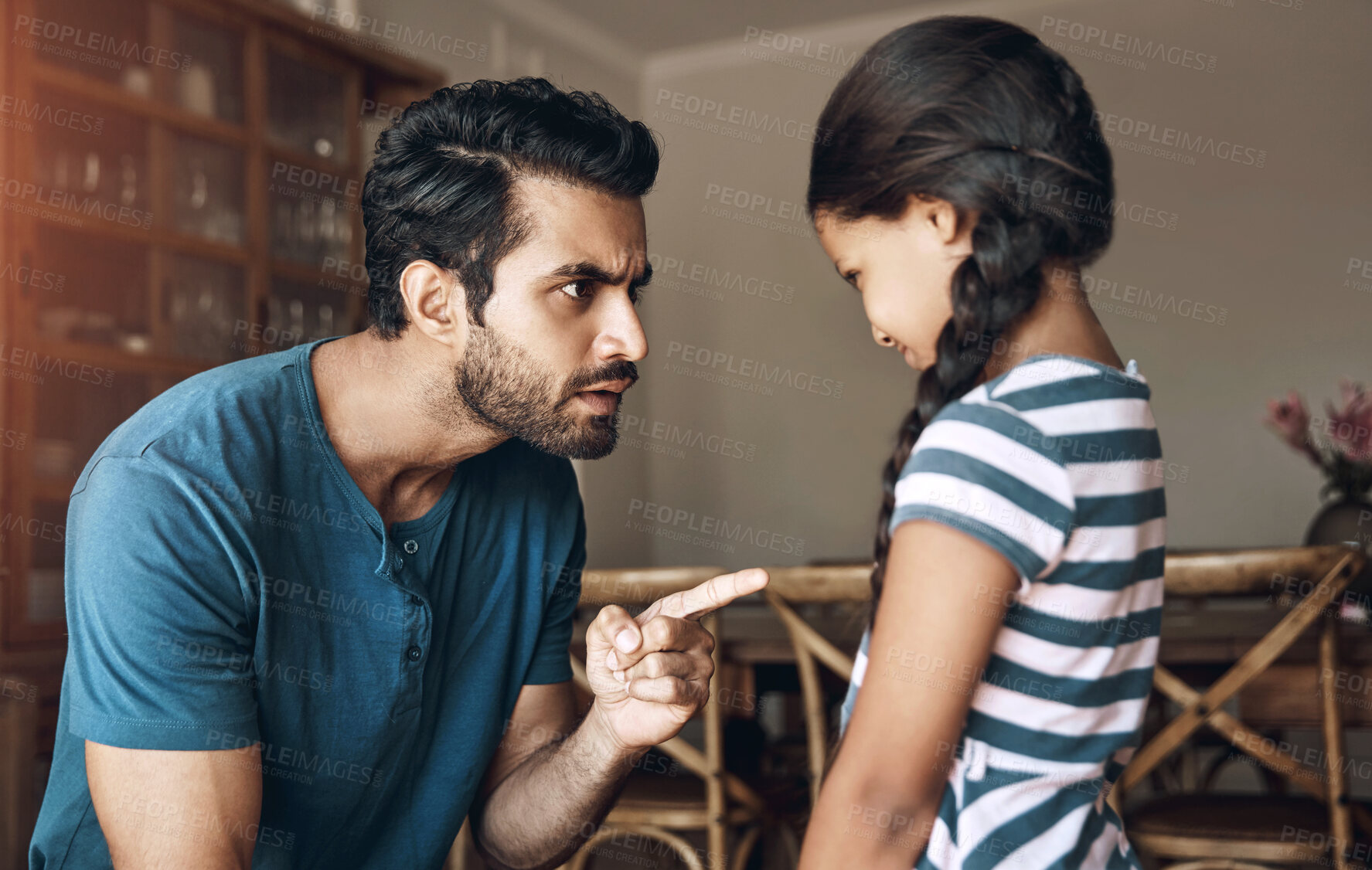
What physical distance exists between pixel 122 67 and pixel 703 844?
2.61 metres

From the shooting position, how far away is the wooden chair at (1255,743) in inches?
59.8

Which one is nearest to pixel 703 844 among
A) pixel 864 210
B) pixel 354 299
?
pixel 354 299

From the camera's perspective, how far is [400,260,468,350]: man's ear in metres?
1.23

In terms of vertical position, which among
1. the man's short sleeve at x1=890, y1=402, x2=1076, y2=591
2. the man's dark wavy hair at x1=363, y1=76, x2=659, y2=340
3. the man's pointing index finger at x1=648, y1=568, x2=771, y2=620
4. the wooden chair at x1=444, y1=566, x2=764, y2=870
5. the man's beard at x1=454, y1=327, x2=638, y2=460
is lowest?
the wooden chair at x1=444, y1=566, x2=764, y2=870

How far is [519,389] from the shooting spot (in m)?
1.20

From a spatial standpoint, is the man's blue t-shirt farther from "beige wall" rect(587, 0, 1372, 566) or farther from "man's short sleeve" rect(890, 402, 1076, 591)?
"beige wall" rect(587, 0, 1372, 566)

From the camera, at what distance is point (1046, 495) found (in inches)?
29.5

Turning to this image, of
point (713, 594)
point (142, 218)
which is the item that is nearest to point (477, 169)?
point (713, 594)

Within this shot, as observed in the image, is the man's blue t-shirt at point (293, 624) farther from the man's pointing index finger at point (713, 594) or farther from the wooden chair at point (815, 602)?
the wooden chair at point (815, 602)

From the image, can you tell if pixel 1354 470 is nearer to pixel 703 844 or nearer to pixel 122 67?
pixel 703 844

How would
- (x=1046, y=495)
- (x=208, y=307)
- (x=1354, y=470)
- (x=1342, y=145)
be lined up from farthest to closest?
1. (x=1342, y=145)
2. (x=208, y=307)
3. (x=1354, y=470)
4. (x=1046, y=495)

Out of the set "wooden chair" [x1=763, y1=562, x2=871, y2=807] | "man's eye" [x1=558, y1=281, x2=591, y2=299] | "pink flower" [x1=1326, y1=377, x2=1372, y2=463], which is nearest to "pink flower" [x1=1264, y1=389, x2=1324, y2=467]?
"pink flower" [x1=1326, y1=377, x2=1372, y2=463]

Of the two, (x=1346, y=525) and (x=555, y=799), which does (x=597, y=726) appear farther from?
(x=1346, y=525)

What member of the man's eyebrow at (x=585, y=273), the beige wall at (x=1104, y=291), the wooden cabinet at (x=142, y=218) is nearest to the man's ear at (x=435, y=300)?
the man's eyebrow at (x=585, y=273)
